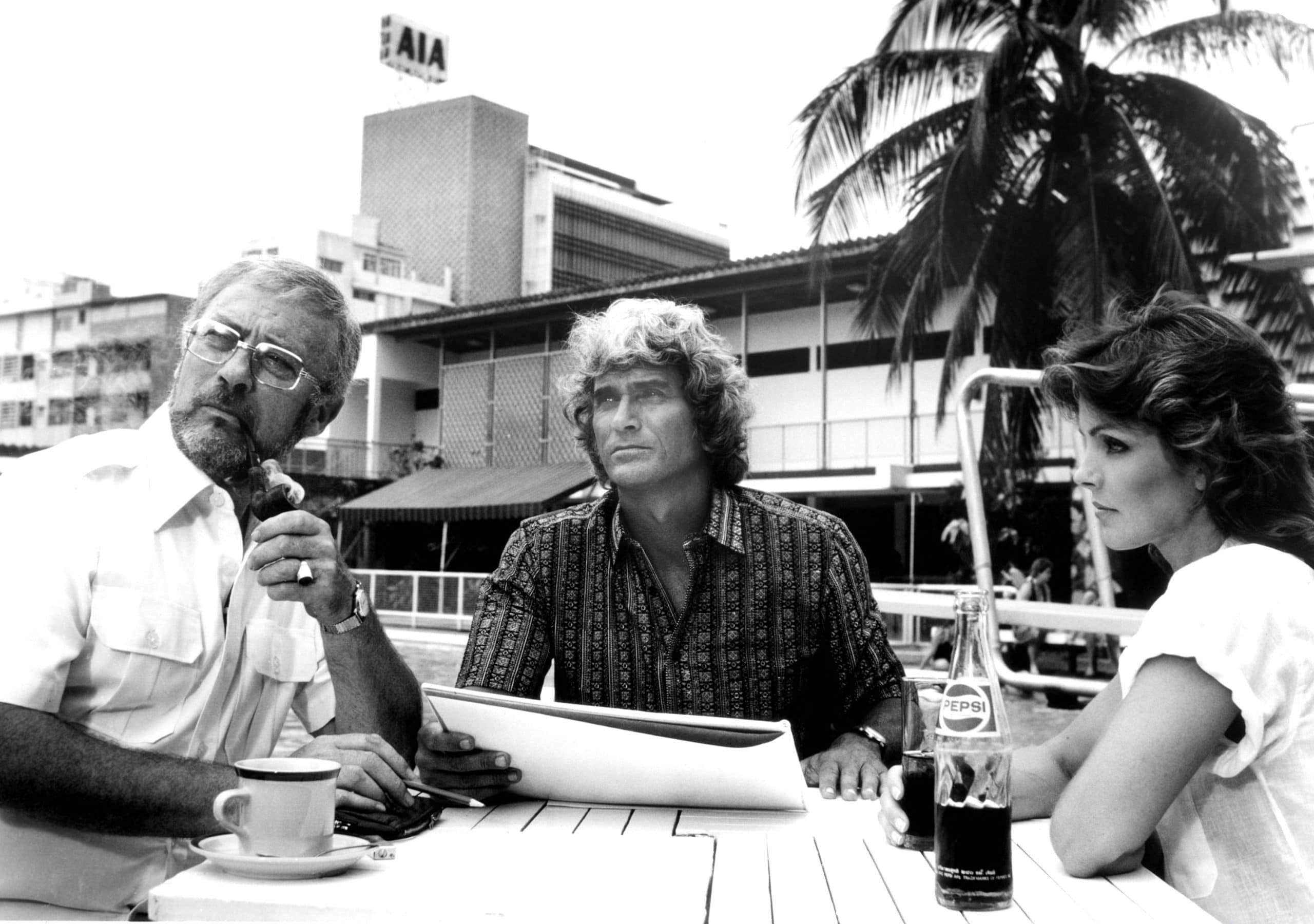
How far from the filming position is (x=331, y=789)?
1.17m

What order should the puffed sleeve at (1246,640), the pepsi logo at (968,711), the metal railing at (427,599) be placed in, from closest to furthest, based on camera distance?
the pepsi logo at (968,711) → the puffed sleeve at (1246,640) → the metal railing at (427,599)

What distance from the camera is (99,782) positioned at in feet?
4.87

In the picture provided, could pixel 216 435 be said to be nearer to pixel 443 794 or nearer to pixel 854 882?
pixel 443 794

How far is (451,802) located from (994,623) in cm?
289

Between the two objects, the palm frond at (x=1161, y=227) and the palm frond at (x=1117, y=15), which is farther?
the palm frond at (x=1117, y=15)

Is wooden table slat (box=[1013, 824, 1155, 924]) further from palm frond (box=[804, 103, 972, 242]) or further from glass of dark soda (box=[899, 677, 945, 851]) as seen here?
palm frond (box=[804, 103, 972, 242])

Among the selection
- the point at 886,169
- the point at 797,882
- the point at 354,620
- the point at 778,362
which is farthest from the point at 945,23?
the point at 797,882

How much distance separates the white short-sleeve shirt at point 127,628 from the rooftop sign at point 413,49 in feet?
172

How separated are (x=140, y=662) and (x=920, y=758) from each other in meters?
1.06

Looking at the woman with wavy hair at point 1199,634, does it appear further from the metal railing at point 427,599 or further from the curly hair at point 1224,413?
the metal railing at point 427,599

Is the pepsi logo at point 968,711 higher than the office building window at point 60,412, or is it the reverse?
the office building window at point 60,412

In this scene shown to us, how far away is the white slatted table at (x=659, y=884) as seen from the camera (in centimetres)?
104

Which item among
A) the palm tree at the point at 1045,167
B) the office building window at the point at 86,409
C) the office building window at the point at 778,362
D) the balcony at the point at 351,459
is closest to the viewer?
the palm tree at the point at 1045,167

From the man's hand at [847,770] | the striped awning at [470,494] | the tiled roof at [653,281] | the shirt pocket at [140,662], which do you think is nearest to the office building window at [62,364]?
the tiled roof at [653,281]
